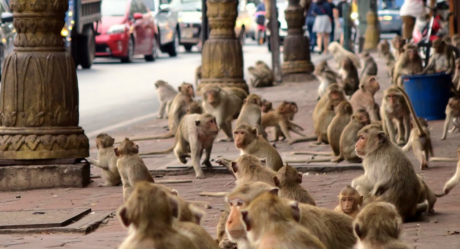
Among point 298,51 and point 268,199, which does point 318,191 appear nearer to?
point 268,199

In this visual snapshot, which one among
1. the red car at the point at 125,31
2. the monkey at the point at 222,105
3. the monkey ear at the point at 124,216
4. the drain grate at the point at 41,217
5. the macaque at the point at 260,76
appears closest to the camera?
the monkey ear at the point at 124,216

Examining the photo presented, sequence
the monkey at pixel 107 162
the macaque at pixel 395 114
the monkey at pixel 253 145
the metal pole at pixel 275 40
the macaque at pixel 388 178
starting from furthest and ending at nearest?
the metal pole at pixel 275 40, the macaque at pixel 395 114, the monkey at pixel 107 162, the monkey at pixel 253 145, the macaque at pixel 388 178

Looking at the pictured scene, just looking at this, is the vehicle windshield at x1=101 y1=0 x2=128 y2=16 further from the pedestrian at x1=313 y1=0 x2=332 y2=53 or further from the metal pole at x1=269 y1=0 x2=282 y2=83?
the pedestrian at x1=313 y1=0 x2=332 y2=53

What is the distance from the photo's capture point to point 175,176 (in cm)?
1095

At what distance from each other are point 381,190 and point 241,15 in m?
39.0

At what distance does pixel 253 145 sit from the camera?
9.65 meters

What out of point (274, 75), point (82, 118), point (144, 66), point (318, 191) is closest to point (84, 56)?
point (144, 66)

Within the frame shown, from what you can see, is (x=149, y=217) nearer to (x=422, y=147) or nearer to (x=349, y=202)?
(x=349, y=202)

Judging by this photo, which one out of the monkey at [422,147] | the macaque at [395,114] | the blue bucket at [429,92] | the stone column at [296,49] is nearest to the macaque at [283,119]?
the macaque at [395,114]

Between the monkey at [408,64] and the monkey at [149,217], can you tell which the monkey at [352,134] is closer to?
the monkey at [408,64]

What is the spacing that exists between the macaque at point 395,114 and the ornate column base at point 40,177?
4.17m

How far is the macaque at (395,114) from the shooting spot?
41.2ft

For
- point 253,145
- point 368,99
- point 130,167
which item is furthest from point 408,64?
point 130,167

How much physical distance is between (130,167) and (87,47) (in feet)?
63.8
